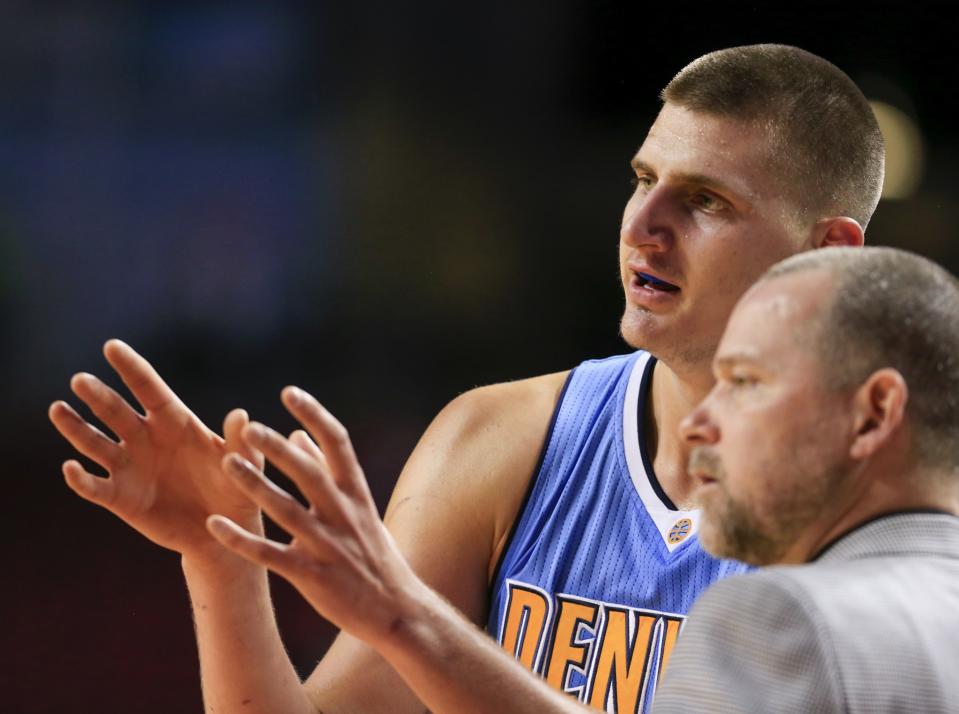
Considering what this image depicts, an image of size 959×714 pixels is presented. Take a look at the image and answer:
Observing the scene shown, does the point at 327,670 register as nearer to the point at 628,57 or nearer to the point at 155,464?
the point at 155,464

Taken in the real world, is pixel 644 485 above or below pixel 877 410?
below

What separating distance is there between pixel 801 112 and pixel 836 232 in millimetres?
213

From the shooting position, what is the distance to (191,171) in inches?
167

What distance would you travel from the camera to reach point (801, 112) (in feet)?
7.36

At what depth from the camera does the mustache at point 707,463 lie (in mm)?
1449

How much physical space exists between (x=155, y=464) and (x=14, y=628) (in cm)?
222

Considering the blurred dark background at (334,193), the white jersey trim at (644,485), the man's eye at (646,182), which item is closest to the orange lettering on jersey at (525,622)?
the white jersey trim at (644,485)

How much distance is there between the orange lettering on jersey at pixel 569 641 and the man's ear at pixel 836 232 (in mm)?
730

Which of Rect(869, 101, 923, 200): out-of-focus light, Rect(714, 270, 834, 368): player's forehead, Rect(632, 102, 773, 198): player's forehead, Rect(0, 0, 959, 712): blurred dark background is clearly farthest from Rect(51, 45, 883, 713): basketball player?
Rect(869, 101, 923, 200): out-of-focus light

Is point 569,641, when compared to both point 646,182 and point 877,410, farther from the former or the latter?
point 877,410

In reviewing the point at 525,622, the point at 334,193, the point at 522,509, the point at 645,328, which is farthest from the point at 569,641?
the point at 334,193

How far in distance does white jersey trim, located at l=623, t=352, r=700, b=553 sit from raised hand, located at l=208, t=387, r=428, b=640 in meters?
0.83

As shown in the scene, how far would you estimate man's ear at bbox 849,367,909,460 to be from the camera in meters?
1.34

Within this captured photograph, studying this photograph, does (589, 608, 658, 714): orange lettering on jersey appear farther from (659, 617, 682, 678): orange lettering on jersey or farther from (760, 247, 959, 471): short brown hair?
(760, 247, 959, 471): short brown hair
